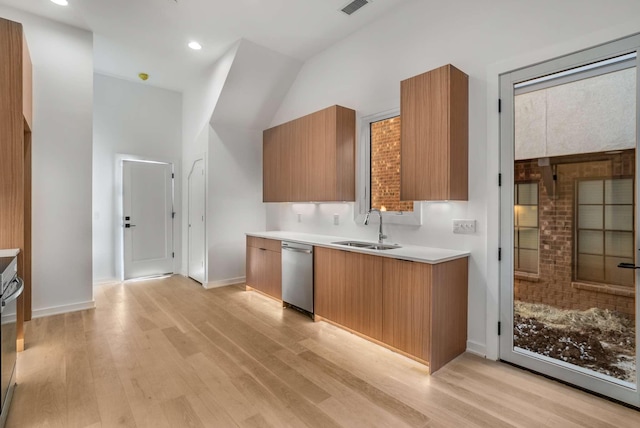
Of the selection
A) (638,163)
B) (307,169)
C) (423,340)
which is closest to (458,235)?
(423,340)

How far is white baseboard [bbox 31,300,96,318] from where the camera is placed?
3.71 metres

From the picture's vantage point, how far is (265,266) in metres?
4.43

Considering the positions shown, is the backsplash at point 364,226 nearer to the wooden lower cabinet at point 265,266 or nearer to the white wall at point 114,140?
the wooden lower cabinet at point 265,266

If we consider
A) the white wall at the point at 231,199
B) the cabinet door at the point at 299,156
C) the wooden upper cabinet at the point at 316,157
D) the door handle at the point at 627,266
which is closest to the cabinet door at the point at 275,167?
the wooden upper cabinet at the point at 316,157

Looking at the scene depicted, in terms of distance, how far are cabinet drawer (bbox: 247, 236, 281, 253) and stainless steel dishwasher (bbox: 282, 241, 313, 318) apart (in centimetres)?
21

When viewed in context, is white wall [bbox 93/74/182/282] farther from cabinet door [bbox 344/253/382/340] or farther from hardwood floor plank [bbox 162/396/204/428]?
cabinet door [bbox 344/253/382/340]

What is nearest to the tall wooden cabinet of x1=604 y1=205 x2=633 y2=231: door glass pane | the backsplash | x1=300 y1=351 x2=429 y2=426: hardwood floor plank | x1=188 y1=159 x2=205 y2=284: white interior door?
x1=188 y1=159 x2=205 y2=284: white interior door

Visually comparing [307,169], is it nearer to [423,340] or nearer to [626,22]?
[423,340]

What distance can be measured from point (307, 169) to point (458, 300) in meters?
2.35

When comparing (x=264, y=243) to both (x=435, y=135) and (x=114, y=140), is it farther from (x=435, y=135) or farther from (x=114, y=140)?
(x=114, y=140)

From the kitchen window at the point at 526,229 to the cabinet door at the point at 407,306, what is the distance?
0.81 metres

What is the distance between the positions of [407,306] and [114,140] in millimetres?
5379

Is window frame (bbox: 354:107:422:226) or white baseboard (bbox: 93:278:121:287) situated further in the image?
white baseboard (bbox: 93:278:121:287)

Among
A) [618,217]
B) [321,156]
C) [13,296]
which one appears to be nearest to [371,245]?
[321,156]
